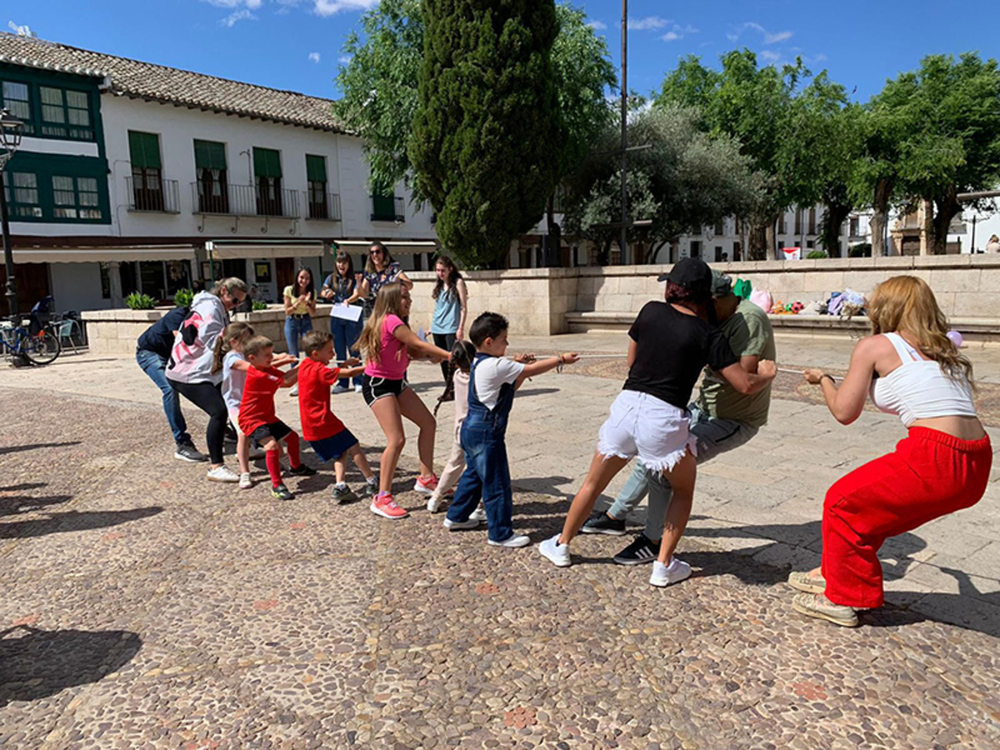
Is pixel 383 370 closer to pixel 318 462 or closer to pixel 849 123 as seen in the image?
pixel 318 462

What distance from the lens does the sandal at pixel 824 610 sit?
311 centimetres

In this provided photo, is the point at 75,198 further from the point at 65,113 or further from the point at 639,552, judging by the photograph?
the point at 639,552

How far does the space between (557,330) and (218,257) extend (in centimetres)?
1242

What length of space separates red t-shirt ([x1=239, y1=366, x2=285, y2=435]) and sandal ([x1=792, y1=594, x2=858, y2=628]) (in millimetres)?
3554

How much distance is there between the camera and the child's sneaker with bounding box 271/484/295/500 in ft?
16.8

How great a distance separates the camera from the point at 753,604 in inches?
134

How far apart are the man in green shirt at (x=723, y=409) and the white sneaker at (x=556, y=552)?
27 centimetres

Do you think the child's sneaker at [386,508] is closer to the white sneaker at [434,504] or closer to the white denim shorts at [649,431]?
the white sneaker at [434,504]

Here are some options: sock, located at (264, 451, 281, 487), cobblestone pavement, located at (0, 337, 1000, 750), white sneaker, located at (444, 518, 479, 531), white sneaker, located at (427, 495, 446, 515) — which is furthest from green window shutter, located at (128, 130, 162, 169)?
white sneaker, located at (444, 518, 479, 531)

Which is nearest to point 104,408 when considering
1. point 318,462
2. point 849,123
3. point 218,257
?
point 318,462

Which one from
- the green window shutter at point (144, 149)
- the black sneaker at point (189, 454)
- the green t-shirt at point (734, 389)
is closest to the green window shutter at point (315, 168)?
the green window shutter at point (144, 149)

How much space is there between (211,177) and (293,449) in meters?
24.2

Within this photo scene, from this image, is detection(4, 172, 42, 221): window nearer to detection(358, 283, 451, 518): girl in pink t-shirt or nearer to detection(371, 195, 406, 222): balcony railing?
detection(371, 195, 406, 222): balcony railing

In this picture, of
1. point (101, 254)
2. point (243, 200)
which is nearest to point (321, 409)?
point (101, 254)
